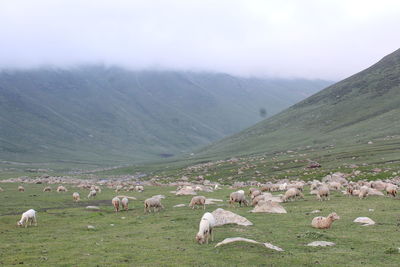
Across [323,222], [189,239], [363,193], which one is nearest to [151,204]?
[189,239]

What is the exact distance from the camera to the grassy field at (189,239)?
21.2 m

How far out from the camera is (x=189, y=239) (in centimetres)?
2698

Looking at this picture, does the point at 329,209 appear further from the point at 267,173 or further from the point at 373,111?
the point at 373,111

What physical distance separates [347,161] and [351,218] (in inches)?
3075

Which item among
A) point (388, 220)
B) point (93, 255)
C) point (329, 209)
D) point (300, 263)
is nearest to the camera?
point (300, 263)

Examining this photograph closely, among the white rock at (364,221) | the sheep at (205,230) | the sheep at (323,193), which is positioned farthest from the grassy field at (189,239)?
the sheep at (323,193)

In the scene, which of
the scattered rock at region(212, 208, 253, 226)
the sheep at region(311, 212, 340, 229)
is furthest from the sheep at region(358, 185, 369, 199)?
the scattered rock at region(212, 208, 253, 226)

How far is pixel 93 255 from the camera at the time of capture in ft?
74.7

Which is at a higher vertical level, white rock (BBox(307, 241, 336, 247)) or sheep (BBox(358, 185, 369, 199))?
sheep (BBox(358, 185, 369, 199))

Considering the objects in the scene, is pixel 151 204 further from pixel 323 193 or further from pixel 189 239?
pixel 323 193

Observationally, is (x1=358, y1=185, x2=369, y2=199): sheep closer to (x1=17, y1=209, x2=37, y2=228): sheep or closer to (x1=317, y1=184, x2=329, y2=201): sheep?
(x1=317, y1=184, x2=329, y2=201): sheep

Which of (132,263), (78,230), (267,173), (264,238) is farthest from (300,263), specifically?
(267,173)

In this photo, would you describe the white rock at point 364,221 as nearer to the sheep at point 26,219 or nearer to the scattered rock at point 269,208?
the scattered rock at point 269,208

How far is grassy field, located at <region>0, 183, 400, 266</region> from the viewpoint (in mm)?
21172
